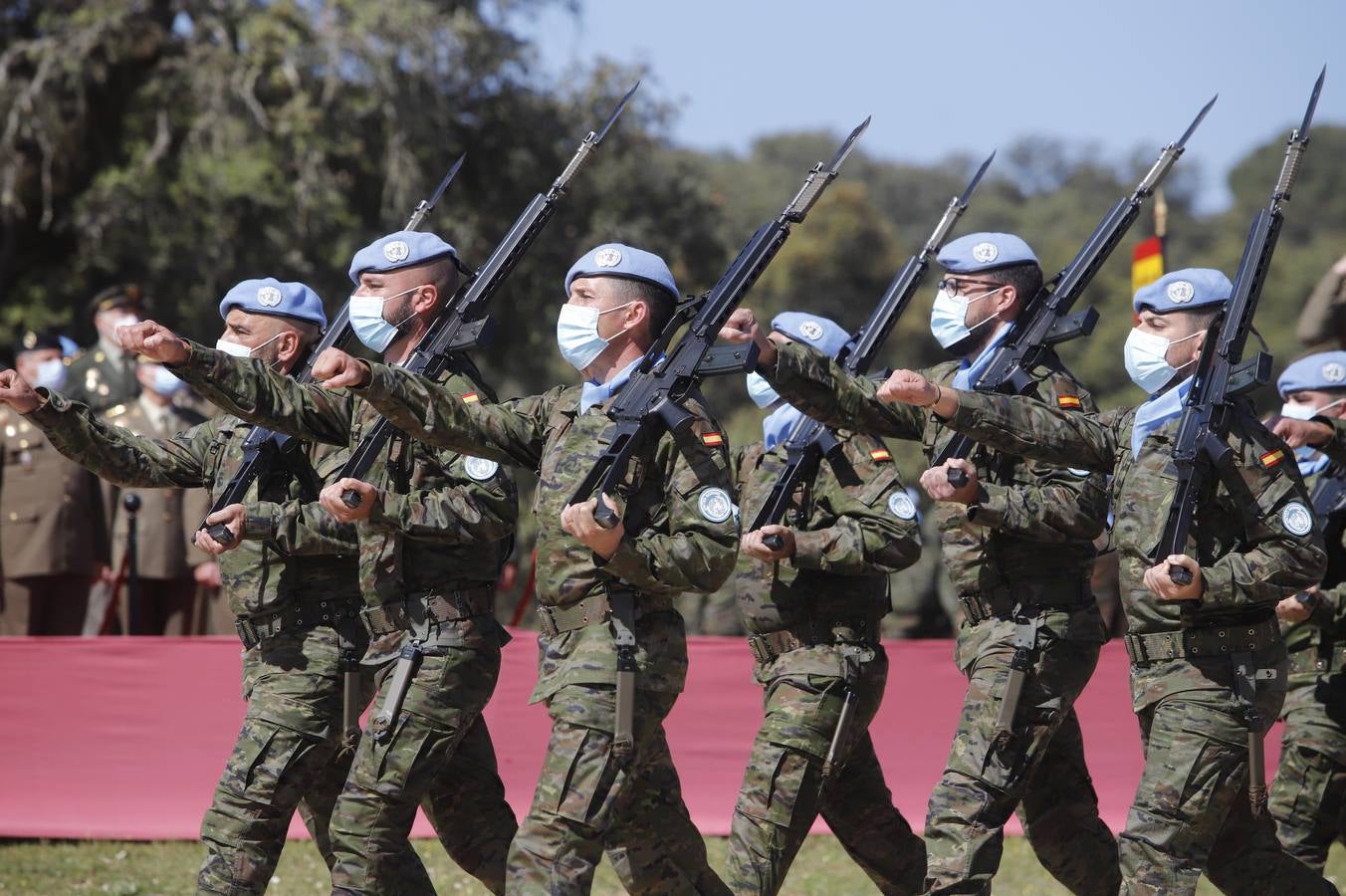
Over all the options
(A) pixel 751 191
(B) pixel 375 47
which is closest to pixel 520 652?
(B) pixel 375 47

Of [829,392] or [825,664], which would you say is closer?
[829,392]

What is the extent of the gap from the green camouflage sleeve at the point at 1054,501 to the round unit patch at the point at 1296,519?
823mm

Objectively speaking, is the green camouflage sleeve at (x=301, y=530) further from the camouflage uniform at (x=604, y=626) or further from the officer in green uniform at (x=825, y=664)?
the officer in green uniform at (x=825, y=664)

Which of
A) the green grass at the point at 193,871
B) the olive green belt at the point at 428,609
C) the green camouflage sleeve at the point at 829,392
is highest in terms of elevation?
the green camouflage sleeve at the point at 829,392

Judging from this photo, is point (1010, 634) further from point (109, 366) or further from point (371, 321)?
point (109, 366)

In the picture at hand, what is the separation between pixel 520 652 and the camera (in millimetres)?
9234

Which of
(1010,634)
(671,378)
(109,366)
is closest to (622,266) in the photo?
(671,378)

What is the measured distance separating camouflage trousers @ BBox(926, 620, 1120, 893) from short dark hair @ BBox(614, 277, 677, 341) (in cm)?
170

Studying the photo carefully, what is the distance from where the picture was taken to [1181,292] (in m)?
6.34

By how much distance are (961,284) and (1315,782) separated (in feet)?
8.67

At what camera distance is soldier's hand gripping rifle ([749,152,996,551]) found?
6.95 meters

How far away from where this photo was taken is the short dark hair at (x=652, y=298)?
6.00 meters

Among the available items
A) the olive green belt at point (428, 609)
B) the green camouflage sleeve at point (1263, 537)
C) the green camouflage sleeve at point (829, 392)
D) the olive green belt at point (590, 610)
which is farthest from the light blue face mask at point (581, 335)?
the green camouflage sleeve at point (1263, 537)

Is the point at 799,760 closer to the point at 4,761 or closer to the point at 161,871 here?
the point at 161,871
